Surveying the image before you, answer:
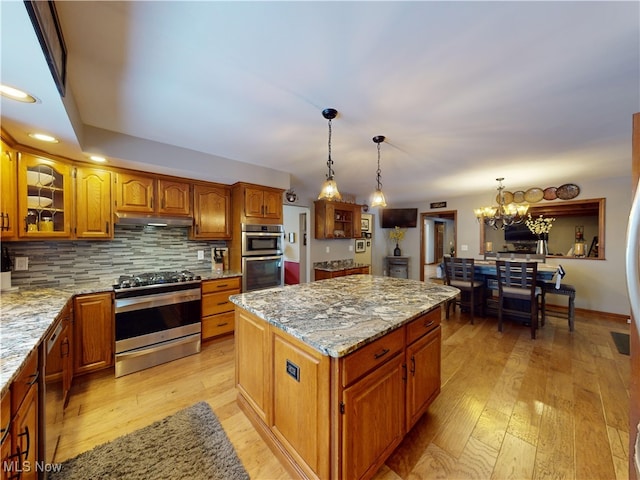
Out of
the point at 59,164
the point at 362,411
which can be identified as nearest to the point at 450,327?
the point at 362,411

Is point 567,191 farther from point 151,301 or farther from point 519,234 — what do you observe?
point 151,301

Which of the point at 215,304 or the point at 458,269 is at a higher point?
the point at 458,269

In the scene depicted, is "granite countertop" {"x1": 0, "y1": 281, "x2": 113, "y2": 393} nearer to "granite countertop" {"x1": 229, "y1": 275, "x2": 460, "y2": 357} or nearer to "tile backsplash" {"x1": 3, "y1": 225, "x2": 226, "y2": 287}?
"tile backsplash" {"x1": 3, "y1": 225, "x2": 226, "y2": 287}

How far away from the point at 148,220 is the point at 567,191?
21.5 ft

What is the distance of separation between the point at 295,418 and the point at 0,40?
83.4 inches

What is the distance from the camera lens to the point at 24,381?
1069mm

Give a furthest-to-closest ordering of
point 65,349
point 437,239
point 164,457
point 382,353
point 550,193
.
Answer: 1. point 437,239
2. point 550,193
3. point 65,349
4. point 164,457
5. point 382,353

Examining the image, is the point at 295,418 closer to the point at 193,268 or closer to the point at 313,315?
the point at 313,315

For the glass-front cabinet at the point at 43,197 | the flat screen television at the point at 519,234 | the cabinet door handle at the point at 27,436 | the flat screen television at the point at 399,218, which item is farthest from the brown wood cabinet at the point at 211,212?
the flat screen television at the point at 519,234

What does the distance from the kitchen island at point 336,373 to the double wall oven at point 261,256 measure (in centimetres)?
148

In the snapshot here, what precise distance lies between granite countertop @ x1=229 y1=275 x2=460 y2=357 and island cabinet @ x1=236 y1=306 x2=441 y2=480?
0.25 ft

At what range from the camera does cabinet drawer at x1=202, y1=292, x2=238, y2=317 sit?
2943 millimetres

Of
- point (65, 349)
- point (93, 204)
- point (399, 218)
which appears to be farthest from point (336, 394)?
point (399, 218)

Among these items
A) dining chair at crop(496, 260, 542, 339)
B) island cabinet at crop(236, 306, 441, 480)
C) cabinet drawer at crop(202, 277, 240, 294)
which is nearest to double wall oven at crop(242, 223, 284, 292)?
cabinet drawer at crop(202, 277, 240, 294)
